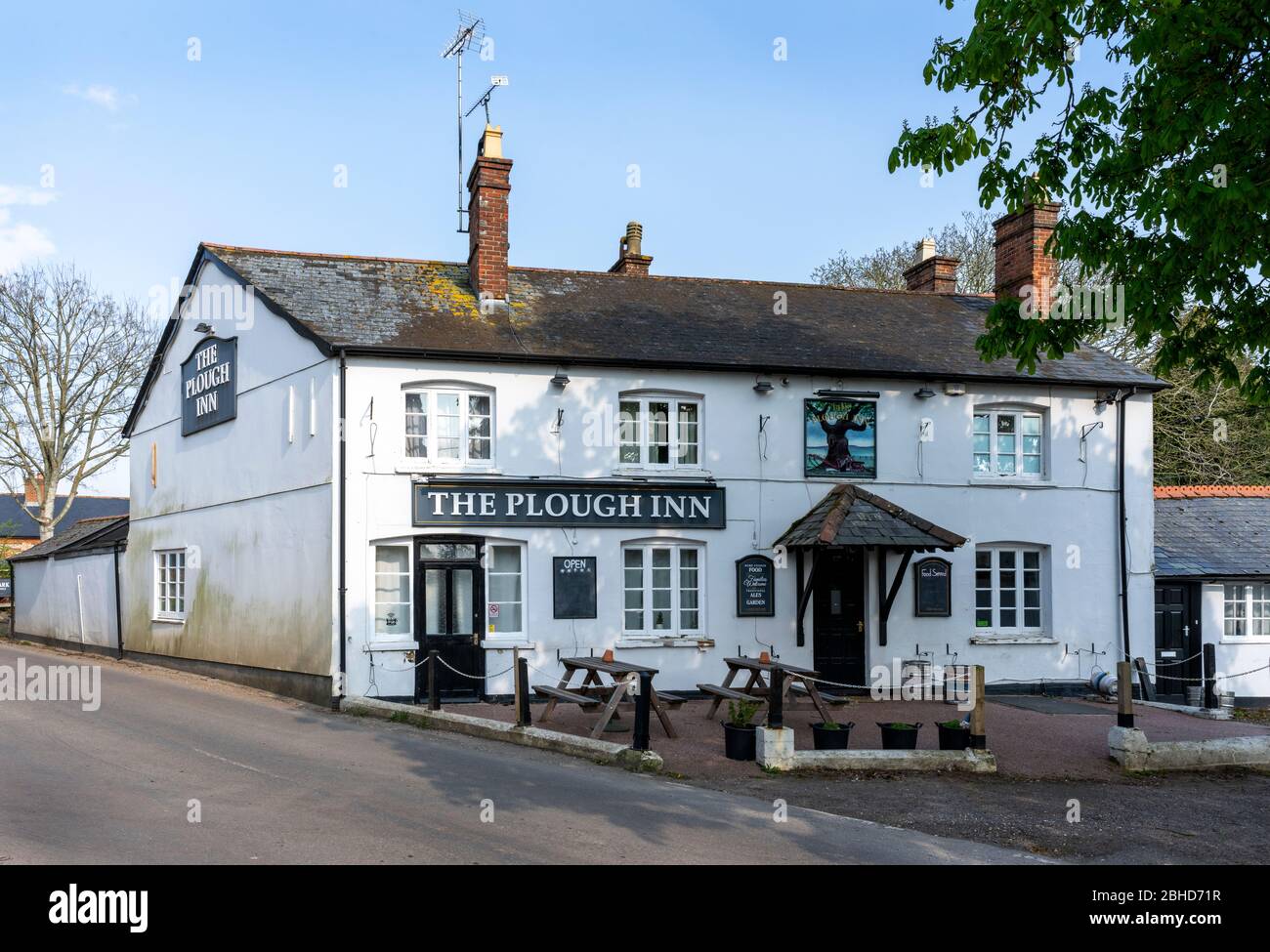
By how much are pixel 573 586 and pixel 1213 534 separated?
1320 cm

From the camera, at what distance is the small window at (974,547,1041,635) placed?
757 inches

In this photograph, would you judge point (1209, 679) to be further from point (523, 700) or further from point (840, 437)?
point (523, 700)

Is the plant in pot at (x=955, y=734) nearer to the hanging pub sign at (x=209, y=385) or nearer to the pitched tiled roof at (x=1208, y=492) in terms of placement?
the pitched tiled roof at (x=1208, y=492)

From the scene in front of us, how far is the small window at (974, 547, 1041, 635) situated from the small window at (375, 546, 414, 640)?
31.0 ft

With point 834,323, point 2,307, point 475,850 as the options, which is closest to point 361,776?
Result: point 475,850

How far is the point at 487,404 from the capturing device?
1761cm

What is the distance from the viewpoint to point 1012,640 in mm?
19062

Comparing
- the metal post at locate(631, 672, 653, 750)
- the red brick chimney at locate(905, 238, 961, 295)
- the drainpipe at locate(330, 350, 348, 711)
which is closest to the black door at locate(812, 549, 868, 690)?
the metal post at locate(631, 672, 653, 750)

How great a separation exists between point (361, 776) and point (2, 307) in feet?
102

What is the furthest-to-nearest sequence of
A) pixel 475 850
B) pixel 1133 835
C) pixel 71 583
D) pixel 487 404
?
1. pixel 71 583
2. pixel 487 404
3. pixel 1133 835
4. pixel 475 850

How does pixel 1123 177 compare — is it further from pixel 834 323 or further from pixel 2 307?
pixel 2 307

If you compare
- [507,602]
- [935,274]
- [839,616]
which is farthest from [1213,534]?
[507,602]

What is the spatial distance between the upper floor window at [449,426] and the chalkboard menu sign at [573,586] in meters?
2.02

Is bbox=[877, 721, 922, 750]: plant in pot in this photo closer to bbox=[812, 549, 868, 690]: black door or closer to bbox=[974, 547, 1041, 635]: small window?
bbox=[812, 549, 868, 690]: black door
